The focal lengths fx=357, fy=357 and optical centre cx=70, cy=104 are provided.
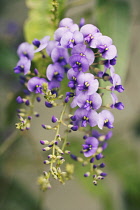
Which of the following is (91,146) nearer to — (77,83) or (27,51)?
(77,83)

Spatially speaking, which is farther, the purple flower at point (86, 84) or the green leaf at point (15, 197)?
the green leaf at point (15, 197)

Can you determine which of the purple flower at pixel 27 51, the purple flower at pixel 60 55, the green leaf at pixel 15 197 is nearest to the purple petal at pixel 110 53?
the purple flower at pixel 60 55

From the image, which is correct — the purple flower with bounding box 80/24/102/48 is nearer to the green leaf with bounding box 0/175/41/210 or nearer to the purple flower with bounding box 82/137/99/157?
the purple flower with bounding box 82/137/99/157

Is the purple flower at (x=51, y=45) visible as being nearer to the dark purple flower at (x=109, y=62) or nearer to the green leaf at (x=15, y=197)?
the dark purple flower at (x=109, y=62)

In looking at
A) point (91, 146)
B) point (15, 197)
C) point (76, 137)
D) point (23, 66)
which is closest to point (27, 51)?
point (23, 66)

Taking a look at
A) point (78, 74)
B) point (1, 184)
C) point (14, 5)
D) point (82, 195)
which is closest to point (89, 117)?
point (78, 74)

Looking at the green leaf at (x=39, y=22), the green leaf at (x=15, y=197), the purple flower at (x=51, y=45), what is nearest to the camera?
the purple flower at (x=51, y=45)

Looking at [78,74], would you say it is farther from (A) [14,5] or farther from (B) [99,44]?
(A) [14,5]
